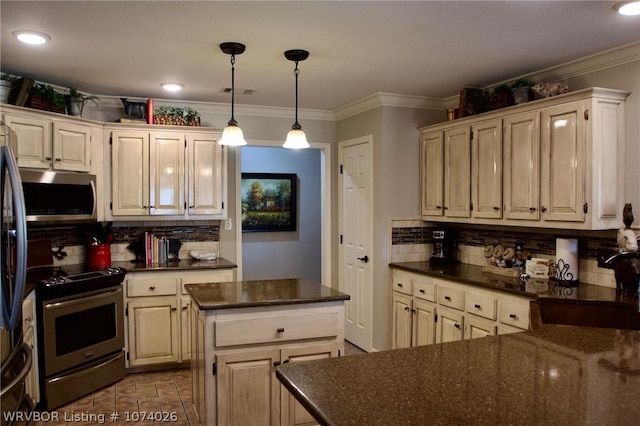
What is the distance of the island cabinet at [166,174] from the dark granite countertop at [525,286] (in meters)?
1.92

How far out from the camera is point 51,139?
366cm

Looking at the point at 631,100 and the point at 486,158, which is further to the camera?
the point at 486,158

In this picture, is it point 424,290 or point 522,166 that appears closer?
point 522,166

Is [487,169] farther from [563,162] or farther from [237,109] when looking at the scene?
[237,109]

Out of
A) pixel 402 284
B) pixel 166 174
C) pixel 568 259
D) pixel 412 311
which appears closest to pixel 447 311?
pixel 412 311

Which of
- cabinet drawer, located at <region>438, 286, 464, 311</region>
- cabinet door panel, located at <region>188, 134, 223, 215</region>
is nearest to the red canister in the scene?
cabinet door panel, located at <region>188, 134, 223, 215</region>

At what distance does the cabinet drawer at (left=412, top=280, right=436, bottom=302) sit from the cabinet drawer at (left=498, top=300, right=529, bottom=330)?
70 cm

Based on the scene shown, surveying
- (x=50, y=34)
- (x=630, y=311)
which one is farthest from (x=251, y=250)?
(x=630, y=311)

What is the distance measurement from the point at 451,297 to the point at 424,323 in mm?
426

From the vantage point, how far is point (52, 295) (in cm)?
340

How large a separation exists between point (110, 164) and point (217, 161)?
3.00ft

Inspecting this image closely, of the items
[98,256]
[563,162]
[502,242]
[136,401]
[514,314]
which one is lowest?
[136,401]

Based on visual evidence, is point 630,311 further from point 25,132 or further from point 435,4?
point 25,132

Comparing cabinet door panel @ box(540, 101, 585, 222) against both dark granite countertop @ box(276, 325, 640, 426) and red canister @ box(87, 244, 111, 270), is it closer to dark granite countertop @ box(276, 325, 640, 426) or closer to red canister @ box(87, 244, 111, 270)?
dark granite countertop @ box(276, 325, 640, 426)
